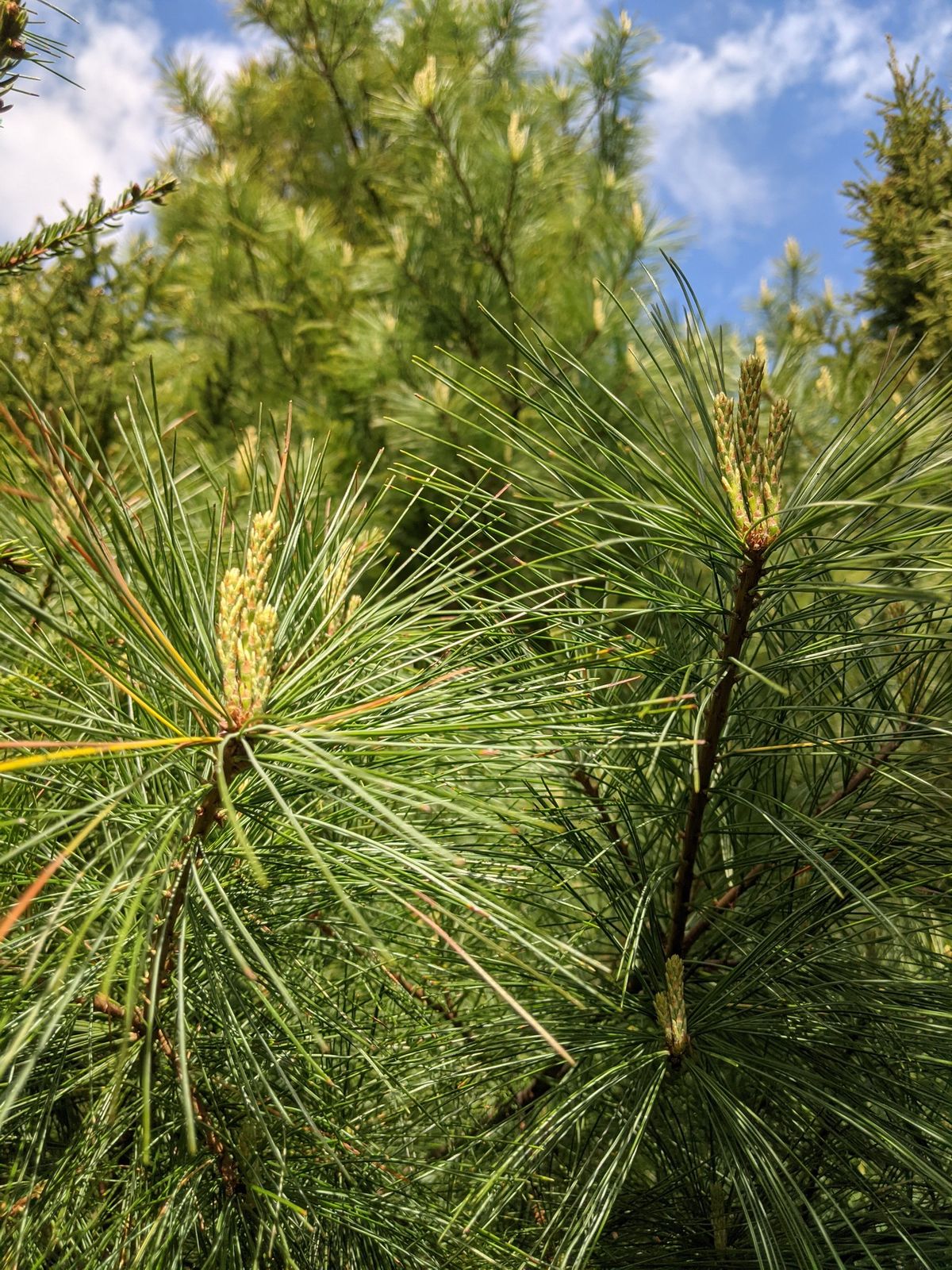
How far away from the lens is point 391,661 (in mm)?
549

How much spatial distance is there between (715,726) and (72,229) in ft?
1.89

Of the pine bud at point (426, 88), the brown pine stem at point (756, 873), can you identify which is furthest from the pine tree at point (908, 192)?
the brown pine stem at point (756, 873)

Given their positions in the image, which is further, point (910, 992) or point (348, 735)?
point (910, 992)

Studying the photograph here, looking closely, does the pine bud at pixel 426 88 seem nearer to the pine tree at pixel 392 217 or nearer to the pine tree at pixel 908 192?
the pine tree at pixel 392 217

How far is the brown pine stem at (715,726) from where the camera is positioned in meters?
0.48

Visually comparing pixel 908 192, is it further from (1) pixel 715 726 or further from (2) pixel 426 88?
(1) pixel 715 726

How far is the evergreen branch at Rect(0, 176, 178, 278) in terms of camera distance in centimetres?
60

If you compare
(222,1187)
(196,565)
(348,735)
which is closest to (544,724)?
(348,735)

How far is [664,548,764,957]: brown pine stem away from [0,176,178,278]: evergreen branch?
50 centimetres

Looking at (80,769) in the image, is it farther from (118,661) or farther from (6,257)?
(6,257)

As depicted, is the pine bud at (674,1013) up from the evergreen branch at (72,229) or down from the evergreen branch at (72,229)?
down

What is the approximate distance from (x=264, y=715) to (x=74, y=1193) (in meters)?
0.32

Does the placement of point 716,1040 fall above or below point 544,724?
below

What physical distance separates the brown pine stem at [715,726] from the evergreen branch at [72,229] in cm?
50
